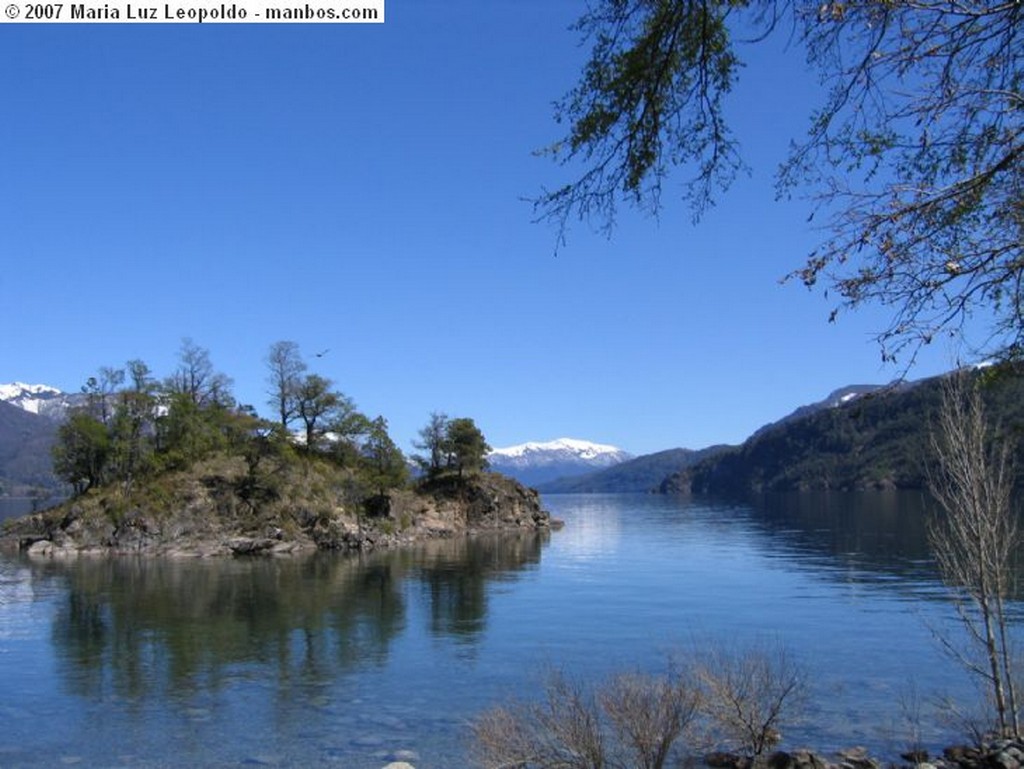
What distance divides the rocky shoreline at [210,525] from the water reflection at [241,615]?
10.4m

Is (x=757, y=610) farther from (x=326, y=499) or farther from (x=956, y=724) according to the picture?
(x=326, y=499)

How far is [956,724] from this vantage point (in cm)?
2538

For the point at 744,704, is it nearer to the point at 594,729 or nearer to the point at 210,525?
the point at 594,729

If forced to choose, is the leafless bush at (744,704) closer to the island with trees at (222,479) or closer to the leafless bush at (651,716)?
the leafless bush at (651,716)

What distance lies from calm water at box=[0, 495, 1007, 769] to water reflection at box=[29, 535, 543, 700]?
22 cm

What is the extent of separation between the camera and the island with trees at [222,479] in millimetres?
96375

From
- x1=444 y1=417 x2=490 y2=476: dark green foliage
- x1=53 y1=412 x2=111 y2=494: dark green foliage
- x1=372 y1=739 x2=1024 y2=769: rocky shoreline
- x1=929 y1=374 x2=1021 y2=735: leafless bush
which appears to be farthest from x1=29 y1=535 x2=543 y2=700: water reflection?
x1=444 y1=417 x2=490 y2=476: dark green foliage

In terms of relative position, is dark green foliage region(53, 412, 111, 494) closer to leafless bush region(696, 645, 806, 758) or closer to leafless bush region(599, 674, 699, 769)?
leafless bush region(696, 645, 806, 758)

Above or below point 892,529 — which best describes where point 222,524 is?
above

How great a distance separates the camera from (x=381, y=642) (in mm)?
40656

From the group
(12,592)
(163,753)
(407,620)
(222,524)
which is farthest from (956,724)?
(222,524)

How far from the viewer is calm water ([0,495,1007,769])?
81.1 ft

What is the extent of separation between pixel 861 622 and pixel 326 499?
3143 inches

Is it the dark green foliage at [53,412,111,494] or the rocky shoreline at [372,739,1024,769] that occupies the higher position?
the dark green foliage at [53,412,111,494]
